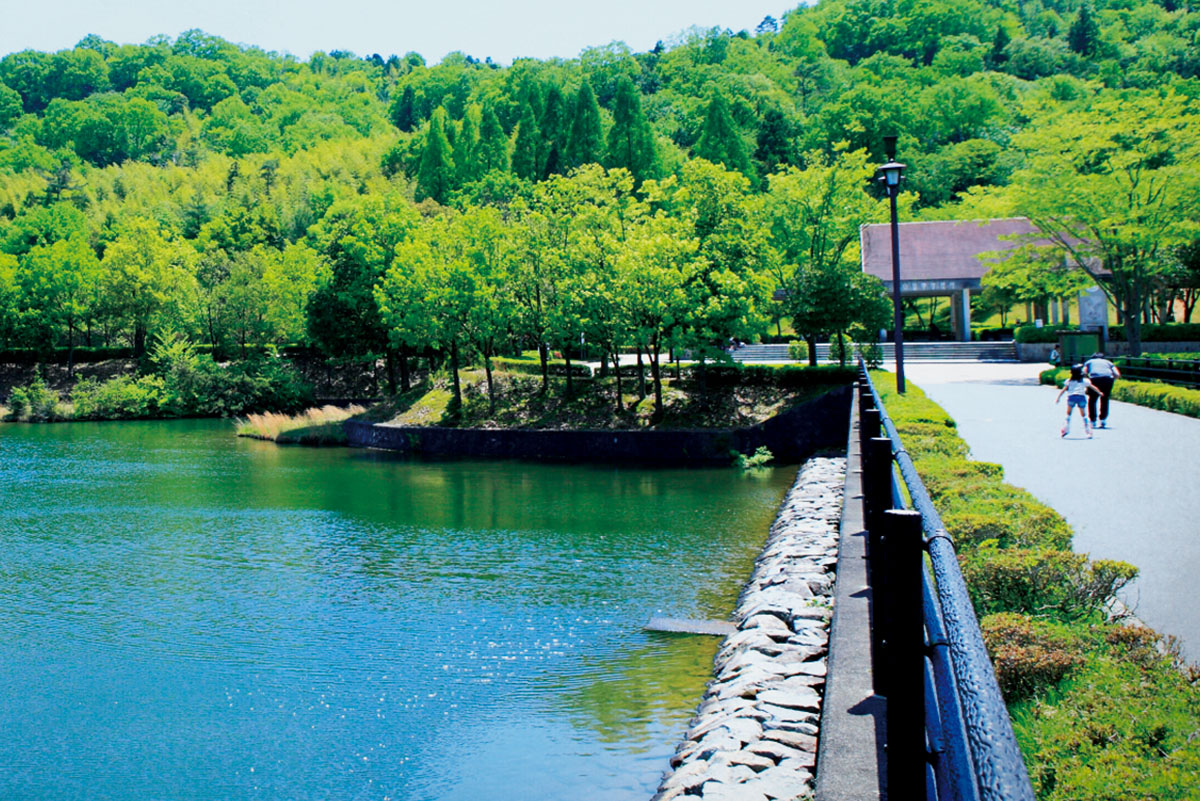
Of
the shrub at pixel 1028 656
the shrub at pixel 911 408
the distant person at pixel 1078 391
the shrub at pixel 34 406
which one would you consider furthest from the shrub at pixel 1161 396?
the shrub at pixel 34 406

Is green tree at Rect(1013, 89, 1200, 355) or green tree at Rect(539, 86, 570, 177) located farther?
green tree at Rect(539, 86, 570, 177)

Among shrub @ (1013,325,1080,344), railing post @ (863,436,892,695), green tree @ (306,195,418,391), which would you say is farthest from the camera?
green tree @ (306,195,418,391)

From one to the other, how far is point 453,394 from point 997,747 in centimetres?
3584

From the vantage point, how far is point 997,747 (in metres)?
1.67

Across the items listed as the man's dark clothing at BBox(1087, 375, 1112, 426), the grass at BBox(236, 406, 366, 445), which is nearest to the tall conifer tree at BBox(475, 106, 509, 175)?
the grass at BBox(236, 406, 366, 445)

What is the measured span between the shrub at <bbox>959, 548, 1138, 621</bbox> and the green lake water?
131 inches

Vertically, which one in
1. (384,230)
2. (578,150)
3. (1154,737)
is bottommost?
(1154,737)

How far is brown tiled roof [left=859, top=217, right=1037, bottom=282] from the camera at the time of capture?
149 ft

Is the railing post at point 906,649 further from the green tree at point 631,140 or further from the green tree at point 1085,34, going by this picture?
the green tree at point 1085,34

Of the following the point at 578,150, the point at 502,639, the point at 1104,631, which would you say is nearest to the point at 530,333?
the point at 502,639

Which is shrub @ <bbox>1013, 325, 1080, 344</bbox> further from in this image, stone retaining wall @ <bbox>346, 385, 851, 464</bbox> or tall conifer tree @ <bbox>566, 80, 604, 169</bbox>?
tall conifer tree @ <bbox>566, 80, 604, 169</bbox>

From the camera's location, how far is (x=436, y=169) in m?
81.0

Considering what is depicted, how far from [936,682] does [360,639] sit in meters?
10.9

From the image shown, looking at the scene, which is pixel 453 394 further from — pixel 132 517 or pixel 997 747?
pixel 997 747
